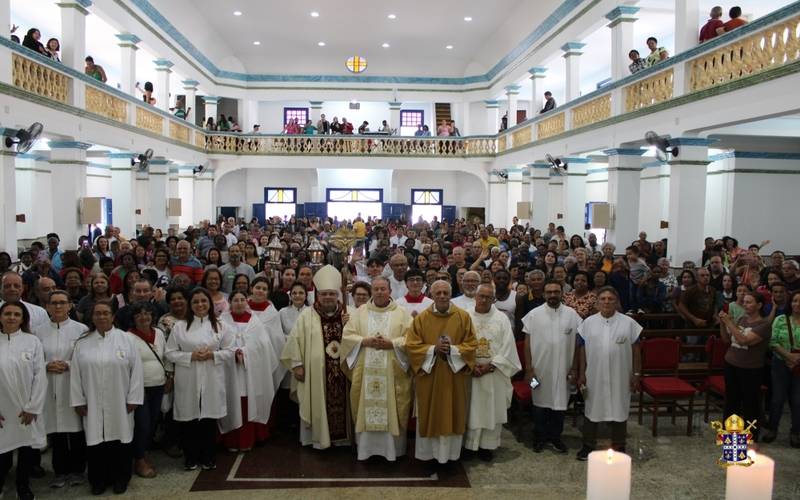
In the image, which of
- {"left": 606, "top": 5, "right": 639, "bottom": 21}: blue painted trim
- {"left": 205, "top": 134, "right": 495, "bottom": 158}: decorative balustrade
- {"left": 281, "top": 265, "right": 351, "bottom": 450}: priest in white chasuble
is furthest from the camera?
{"left": 205, "top": 134, "right": 495, "bottom": 158}: decorative balustrade

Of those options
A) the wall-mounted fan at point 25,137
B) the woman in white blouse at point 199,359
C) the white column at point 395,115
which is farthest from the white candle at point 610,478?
the white column at point 395,115

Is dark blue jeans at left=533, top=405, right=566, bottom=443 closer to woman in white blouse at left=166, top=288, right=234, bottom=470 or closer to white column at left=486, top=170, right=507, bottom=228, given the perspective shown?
woman in white blouse at left=166, top=288, right=234, bottom=470

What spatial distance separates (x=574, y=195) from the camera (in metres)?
16.3

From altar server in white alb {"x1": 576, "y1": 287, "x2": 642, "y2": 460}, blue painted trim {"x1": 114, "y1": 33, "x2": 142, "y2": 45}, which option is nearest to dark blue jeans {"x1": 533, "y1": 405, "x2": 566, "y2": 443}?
altar server in white alb {"x1": 576, "y1": 287, "x2": 642, "y2": 460}

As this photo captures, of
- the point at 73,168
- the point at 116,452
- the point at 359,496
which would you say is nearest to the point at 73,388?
the point at 116,452

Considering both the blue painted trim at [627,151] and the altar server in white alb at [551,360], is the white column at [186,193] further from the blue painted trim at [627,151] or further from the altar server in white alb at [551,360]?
the altar server in white alb at [551,360]

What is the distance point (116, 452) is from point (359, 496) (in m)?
1.96

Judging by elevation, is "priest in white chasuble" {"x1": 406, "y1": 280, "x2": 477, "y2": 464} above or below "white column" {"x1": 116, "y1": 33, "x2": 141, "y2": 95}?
below

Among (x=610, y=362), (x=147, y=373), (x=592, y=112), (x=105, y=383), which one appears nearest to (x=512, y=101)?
(x=592, y=112)

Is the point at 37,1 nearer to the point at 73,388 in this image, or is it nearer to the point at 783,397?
the point at 73,388

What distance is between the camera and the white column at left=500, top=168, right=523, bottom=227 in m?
22.9

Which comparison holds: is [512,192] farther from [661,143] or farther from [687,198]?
[687,198]

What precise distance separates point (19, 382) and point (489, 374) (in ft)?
12.1

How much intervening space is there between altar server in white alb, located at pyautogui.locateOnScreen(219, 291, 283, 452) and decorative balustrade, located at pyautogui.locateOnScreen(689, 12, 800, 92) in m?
7.20
